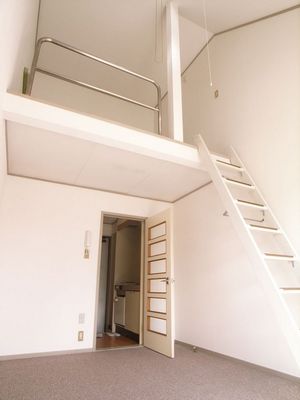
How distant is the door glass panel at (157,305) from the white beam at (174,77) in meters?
2.23

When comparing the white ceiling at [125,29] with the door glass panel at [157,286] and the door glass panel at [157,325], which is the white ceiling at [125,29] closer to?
the door glass panel at [157,286]

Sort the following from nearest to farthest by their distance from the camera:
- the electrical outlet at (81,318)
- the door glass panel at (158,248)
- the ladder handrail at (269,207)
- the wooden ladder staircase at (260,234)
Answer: the wooden ladder staircase at (260,234)
the ladder handrail at (269,207)
the electrical outlet at (81,318)
the door glass panel at (158,248)

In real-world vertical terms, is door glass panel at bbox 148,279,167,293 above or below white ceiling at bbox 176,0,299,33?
below

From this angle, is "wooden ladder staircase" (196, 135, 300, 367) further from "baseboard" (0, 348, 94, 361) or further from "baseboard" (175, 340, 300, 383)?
"baseboard" (0, 348, 94, 361)

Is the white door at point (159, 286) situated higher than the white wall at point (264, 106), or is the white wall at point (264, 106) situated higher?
the white wall at point (264, 106)

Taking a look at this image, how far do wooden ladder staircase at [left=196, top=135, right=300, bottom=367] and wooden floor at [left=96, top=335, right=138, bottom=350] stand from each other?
2582 mm

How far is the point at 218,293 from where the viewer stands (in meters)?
3.26

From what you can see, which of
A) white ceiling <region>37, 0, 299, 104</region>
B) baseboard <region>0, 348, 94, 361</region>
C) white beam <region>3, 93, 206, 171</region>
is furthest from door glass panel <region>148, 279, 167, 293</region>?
white ceiling <region>37, 0, 299, 104</region>

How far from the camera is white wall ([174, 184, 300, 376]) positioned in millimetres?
2602

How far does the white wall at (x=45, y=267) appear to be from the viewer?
3.15m

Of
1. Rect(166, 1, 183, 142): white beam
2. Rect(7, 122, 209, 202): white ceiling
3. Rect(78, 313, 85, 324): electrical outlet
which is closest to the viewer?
Rect(7, 122, 209, 202): white ceiling

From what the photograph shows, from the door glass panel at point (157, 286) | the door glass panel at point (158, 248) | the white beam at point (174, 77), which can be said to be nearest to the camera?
the white beam at point (174, 77)

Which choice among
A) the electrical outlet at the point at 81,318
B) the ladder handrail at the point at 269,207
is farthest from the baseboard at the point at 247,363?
the electrical outlet at the point at 81,318

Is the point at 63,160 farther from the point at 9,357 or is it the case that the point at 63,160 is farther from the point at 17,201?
the point at 9,357
